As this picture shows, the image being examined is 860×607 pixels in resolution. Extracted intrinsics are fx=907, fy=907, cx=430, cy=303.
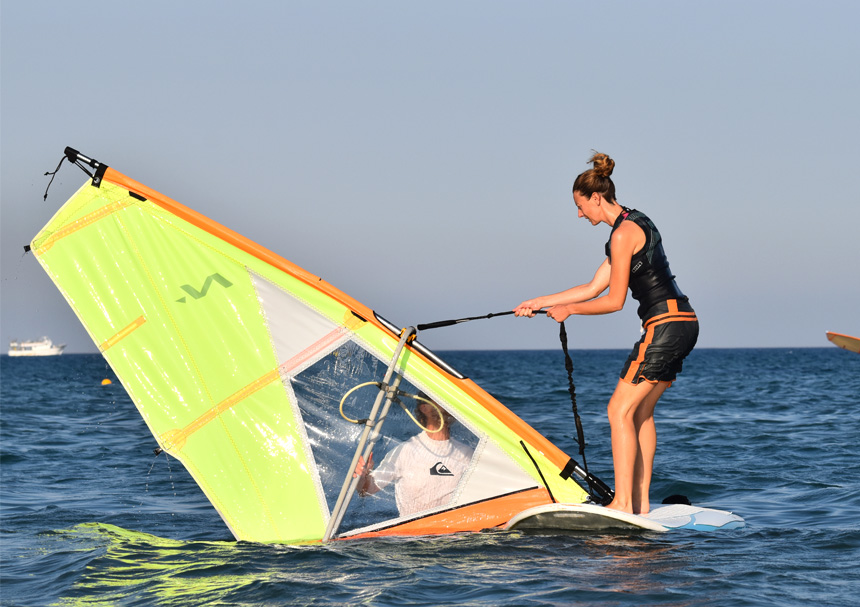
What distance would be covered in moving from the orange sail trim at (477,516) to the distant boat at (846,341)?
2.20m

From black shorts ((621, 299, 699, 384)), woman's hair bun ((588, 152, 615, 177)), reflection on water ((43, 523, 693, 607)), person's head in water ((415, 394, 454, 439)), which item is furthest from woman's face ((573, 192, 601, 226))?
reflection on water ((43, 523, 693, 607))

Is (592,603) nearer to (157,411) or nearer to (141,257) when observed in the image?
(157,411)

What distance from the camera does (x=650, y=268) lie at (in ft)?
18.7

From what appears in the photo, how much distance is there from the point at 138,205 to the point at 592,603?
12.8 ft

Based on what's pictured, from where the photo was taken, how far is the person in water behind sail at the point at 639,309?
5637 mm

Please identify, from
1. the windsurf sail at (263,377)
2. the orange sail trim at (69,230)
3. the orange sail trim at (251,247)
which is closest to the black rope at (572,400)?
the windsurf sail at (263,377)

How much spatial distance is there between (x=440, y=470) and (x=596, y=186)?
227 centimetres

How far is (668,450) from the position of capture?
12109 mm

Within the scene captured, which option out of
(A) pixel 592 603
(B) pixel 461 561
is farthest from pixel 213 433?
(A) pixel 592 603

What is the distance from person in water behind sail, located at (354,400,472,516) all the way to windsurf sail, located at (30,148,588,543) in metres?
0.03

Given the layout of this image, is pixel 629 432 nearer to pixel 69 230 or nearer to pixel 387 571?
pixel 387 571

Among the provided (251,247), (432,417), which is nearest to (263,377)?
(251,247)

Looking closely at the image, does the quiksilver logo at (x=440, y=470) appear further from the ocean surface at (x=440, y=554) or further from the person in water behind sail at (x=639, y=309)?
the person in water behind sail at (x=639, y=309)

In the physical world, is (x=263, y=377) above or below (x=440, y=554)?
above
